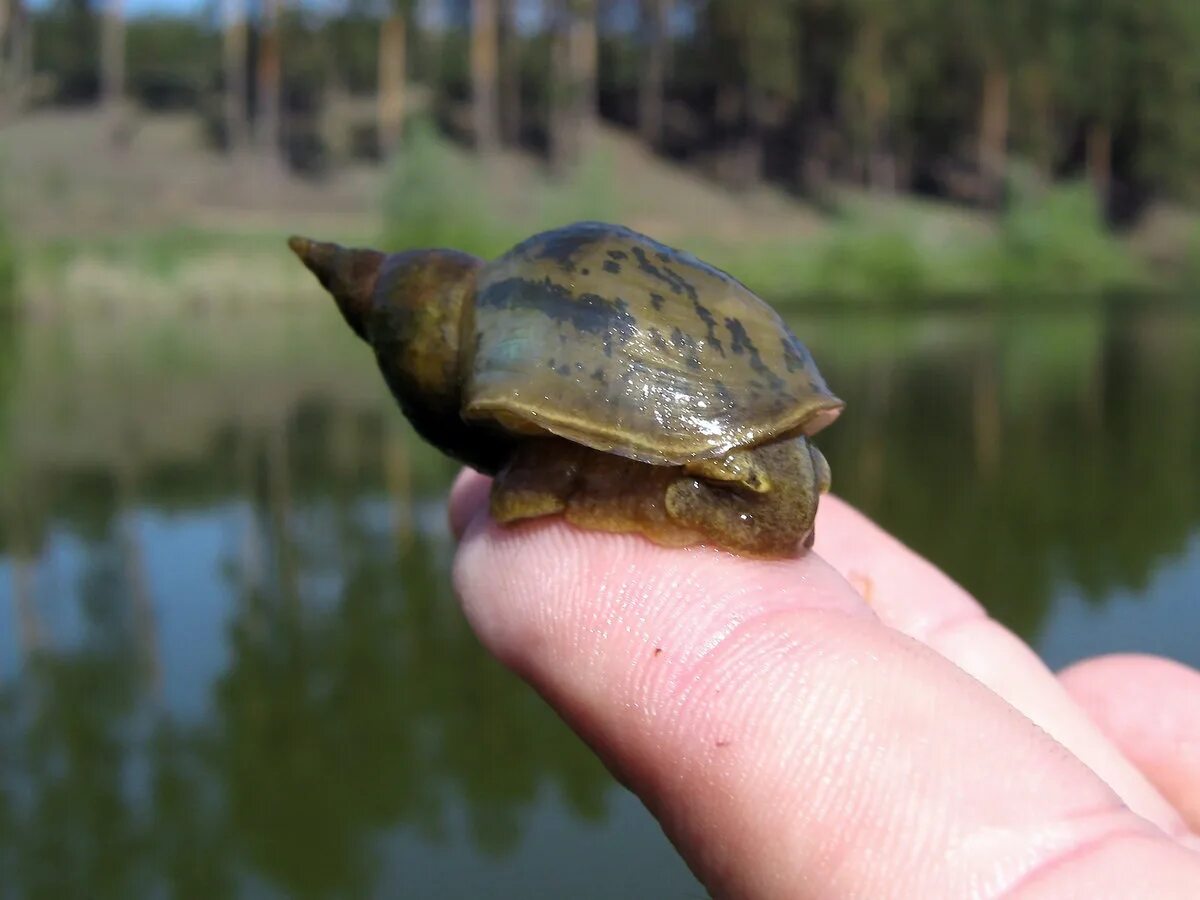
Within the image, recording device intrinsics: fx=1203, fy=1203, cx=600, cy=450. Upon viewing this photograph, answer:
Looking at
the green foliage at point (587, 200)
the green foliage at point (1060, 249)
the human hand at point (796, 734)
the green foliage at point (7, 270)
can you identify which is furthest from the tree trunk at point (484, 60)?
the human hand at point (796, 734)

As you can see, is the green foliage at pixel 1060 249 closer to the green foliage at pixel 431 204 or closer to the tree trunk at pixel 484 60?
the green foliage at pixel 431 204

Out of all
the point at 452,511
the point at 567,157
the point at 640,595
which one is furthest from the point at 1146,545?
the point at 567,157

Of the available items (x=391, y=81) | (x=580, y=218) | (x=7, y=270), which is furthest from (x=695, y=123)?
(x=7, y=270)

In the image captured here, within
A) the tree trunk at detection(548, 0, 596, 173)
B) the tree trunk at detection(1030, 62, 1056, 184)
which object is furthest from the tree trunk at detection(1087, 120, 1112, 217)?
the tree trunk at detection(548, 0, 596, 173)

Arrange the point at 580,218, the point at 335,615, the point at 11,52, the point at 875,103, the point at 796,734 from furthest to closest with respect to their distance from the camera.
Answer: the point at 875,103 → the point at 11,52 → the point at 580,218 → the point at 335,615 → the point at 796,734

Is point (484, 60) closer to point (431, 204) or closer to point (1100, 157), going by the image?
point (431, 204)

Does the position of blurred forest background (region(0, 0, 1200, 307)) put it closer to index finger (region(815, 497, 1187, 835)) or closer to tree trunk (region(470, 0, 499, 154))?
tree trunk (region(470, 0, 499, 154))
